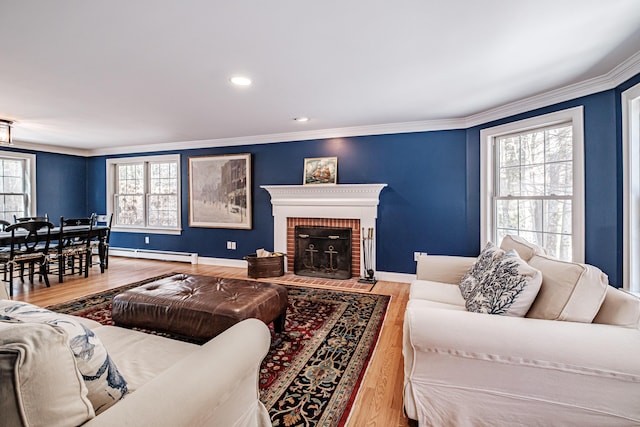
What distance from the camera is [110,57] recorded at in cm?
225

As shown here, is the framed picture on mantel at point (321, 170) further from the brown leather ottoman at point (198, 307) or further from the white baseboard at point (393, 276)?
the brown leather ottoman at point (198, 307)

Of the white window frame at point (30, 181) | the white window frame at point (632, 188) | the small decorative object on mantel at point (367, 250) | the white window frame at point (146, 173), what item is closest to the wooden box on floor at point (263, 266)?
the small decorative object on mantel at point (367, 250)

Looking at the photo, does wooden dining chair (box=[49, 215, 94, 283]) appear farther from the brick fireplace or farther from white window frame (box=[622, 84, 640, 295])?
white window frame (box=[622, 84, 640, 295])

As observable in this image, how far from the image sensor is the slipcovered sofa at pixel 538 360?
1219 mm

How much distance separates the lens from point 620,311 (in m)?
1.36

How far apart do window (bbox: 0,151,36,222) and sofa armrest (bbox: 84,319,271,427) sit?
266 inches

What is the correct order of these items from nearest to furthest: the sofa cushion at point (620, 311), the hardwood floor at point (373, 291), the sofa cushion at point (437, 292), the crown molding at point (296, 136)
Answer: the sofa cushion at point (620, 311) < the hardwood floor at point (373, 291) < the sofa cushion at point (437, 292) < the crown molding at point (296, 136)

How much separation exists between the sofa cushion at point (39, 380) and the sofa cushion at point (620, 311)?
2.03m

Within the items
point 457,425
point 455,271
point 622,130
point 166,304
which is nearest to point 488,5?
point 622,130

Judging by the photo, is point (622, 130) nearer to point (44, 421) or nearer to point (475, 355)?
point (475, 355)

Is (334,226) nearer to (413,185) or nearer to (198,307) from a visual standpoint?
(413,185)

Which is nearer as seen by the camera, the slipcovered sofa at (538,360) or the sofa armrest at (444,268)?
the slipcovered sofa at (538,360)

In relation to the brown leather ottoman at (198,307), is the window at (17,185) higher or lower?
higher

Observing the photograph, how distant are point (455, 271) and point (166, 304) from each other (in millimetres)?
2454
